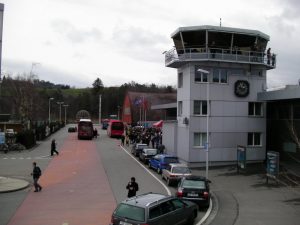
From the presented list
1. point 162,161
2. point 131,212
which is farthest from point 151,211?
point 162,161

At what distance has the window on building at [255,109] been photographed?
40.0 meters

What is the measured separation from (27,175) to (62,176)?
2443 mm

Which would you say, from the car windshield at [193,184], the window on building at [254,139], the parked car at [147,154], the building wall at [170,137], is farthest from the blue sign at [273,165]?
the building wall at [170,137]

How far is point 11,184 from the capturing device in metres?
26.3

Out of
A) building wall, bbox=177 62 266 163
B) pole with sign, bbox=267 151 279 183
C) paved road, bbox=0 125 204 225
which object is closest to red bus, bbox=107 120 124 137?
paved road, bbox=0 125 204 225

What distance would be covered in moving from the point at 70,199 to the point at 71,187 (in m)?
3.78

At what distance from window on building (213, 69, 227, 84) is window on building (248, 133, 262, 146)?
5.55 m

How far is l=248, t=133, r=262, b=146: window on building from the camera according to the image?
3984cm

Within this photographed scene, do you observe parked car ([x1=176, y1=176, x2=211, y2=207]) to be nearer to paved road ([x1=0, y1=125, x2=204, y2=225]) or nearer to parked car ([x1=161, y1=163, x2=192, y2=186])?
paved road ([x1=0, y1=125, x2=204, y2=225])

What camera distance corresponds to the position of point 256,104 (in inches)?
1582

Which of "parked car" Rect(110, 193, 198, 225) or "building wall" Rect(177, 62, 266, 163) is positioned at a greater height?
"building wall" Rect(177, 62, 266, 163)

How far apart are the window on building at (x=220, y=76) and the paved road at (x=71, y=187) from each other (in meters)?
10.1

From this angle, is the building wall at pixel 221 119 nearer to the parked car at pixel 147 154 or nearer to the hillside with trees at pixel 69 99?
the parked car at pixel 147 154

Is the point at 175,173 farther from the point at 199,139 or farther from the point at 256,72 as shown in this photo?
the point at 256,72
